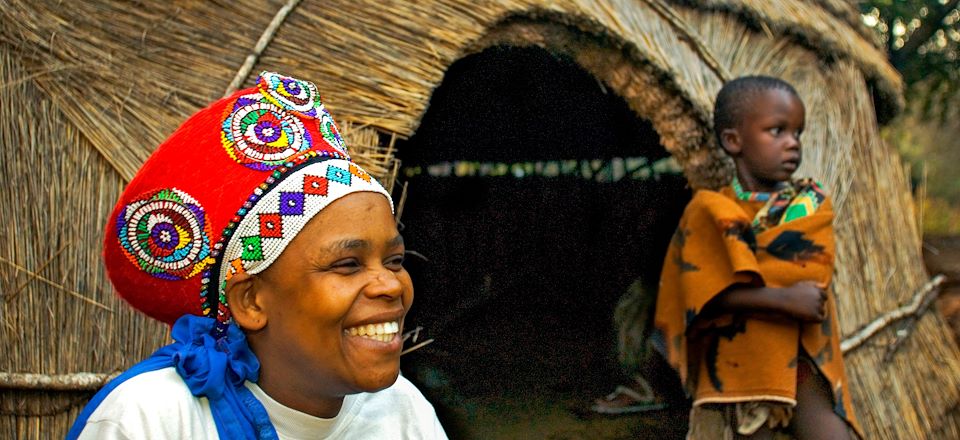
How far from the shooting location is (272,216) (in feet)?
5.24

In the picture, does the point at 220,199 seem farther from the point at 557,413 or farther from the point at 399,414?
the point at 557,413

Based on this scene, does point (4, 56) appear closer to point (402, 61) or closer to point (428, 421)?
point (402, 61)

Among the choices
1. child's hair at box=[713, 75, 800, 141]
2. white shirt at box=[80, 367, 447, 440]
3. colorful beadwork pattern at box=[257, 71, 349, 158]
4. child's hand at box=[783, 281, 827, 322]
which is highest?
child's hair at box=[713, 75, 800, 141]

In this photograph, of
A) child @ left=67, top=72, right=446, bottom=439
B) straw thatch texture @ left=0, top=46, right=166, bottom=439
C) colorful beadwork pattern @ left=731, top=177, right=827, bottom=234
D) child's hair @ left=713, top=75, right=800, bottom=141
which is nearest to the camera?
child @ left=67, top=72, right=446, bottom=439

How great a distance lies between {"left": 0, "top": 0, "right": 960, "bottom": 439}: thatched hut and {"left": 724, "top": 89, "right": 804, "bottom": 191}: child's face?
1.21 feet

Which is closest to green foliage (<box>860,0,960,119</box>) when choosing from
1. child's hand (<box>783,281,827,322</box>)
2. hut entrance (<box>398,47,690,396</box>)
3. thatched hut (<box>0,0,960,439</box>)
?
hut entrance (<box>398,47,690,396</box>)

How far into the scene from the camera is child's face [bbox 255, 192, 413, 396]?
1.59 meters

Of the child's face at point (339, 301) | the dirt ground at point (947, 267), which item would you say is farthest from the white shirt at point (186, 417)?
the dirt ground at point (947, 267)

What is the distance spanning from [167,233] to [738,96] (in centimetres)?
204

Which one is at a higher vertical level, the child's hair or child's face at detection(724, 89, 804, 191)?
the child's hair

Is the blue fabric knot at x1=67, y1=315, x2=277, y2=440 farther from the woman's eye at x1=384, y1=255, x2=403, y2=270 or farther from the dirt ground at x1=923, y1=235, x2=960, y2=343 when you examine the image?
the dirt ground at x1=923, y1=235, x2=960, y2=343

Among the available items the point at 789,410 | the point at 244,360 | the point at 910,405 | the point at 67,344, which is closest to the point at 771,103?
the point at 789,410

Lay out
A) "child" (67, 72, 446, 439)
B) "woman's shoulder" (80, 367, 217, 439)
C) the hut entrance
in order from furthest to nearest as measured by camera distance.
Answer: the hut entrance, "child" (67, 72, 446, 439), "woman's shoulder" (80, 367, 217, 439)

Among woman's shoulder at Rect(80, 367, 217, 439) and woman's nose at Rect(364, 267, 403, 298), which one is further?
woman's nose at Rect(364, 267, 403, 298)
